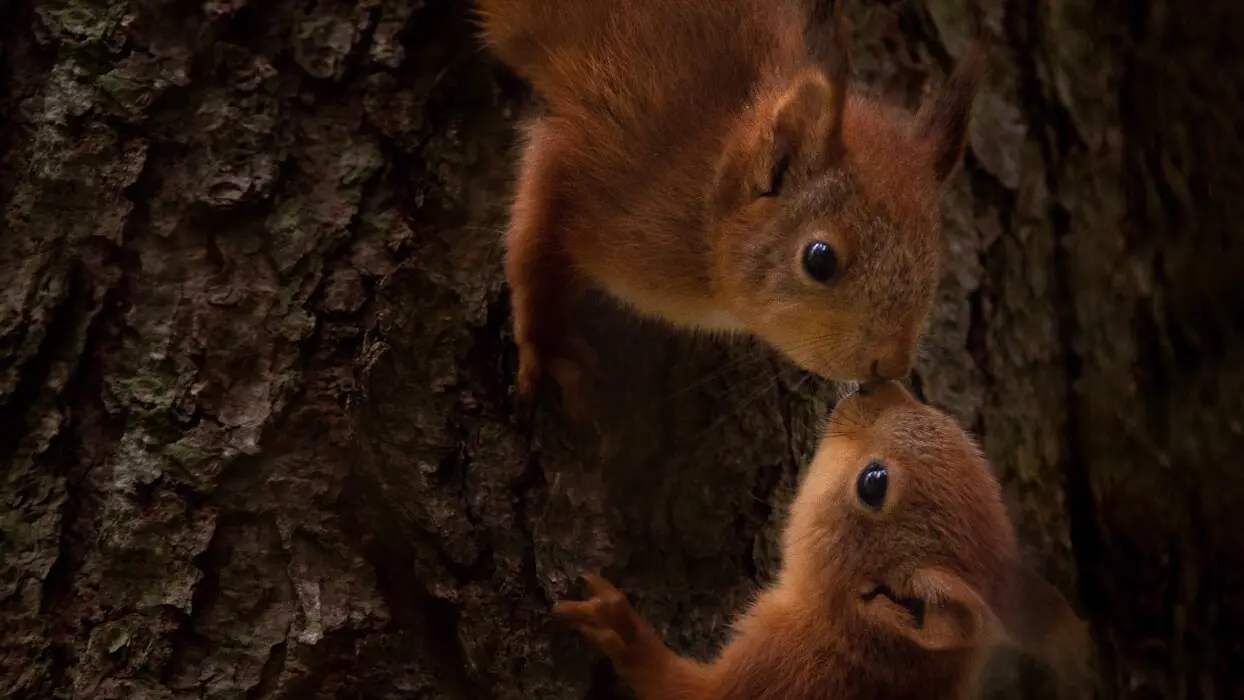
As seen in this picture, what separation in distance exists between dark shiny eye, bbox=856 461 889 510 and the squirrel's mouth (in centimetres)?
13

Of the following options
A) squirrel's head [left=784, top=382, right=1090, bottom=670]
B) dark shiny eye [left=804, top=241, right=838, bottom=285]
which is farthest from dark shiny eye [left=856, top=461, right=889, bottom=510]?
dark shiny eye [left=804, top=241, right=838, bottom=285]

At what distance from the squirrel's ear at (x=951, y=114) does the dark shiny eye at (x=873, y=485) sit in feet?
1.46

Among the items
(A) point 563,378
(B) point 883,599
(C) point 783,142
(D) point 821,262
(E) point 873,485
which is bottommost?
(B) point 883,599

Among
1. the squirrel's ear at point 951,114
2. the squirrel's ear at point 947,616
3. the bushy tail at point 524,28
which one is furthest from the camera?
the bushy tail at point 524,28

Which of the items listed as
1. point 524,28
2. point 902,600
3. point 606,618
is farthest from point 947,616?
point 524,28

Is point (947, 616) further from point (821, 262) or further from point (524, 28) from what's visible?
point (524, 28)

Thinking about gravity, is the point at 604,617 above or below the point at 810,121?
below

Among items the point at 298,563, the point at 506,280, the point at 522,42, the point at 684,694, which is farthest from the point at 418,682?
the point at 522,42

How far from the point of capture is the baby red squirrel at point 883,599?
5.39 feet

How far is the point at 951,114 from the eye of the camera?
1.68m

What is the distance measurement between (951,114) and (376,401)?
37.7 inches

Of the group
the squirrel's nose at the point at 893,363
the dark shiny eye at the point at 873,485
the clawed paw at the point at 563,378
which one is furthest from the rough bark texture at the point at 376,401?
the squirrel's nose at the point at 893,363

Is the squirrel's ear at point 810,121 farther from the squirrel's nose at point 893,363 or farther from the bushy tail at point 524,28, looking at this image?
the bushy tail at point 524,28

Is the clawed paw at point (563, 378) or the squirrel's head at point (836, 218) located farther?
the clawed paw at point (563, 378)
